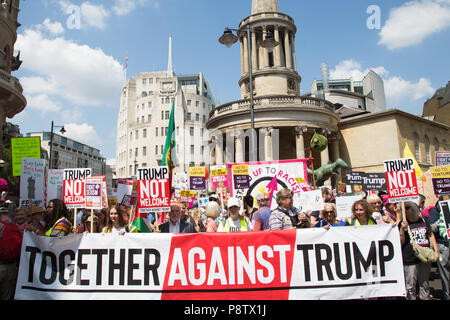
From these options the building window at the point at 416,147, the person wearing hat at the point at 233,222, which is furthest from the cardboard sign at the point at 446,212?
the building window at the point at 416,147

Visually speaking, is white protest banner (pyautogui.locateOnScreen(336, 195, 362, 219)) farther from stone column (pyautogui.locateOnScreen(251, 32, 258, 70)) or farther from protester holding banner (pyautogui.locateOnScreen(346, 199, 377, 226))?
stone column (pyautogui.locateOnScreen(251, 32, 258, 70))

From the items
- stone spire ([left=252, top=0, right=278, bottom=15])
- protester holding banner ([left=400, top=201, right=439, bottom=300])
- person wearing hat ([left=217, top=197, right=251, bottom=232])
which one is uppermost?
stone spire ([left=252, top=0, right=278, bottom=15])

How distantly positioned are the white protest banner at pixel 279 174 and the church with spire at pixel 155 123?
2632 inches

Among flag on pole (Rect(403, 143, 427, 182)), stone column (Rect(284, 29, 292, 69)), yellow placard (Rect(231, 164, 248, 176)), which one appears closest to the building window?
stone column (Rect(284, 29, 292, 69))

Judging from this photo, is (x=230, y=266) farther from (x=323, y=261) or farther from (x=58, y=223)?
(x=58, y=223)

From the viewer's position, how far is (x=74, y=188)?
26.5ft

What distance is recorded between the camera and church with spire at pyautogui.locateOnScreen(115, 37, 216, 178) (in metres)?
82.5

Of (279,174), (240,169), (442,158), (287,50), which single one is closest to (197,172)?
(240,169)

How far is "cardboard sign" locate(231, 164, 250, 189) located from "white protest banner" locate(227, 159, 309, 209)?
167 millimetres

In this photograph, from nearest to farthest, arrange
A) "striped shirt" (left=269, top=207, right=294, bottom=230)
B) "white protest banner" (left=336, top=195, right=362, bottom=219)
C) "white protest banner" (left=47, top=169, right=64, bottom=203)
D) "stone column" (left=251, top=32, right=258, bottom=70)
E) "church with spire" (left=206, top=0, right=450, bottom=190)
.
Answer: "striped shirt" (left=269, top=207, right=294, bottom=230), "white protest banner" (left=336, top=195, right=362, bottom=219), "white protest banner" (left=47, top=169, right=64, bottom=203), "church with spire" (left=206, top=0, right=450, bottom=190), "stone column" (left=251, top=32, right=258, bottom=70)

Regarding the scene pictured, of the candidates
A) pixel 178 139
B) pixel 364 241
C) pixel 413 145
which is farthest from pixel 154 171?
pixel 178 139

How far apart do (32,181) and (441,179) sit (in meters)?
12.0

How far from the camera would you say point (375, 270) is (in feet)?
16.1
